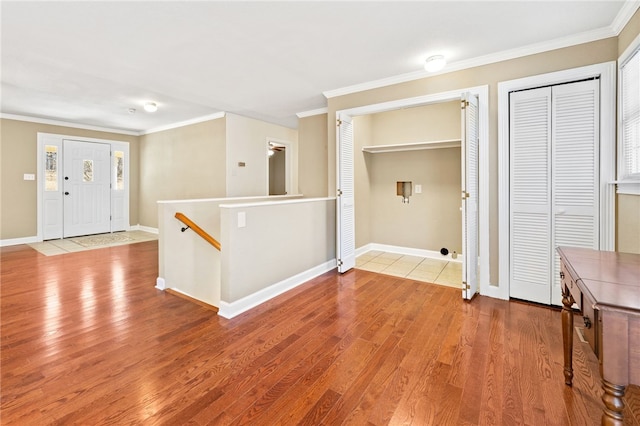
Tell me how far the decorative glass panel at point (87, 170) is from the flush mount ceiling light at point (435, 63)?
24.7 feet

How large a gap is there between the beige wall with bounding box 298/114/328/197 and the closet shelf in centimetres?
78

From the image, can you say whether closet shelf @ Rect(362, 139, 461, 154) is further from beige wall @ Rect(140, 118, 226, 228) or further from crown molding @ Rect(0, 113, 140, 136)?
crown molding @ Rect(0, 113, 140, 136)

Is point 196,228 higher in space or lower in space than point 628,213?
lower

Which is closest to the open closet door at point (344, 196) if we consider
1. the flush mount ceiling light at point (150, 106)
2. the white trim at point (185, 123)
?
the white trim at point (185, 123)

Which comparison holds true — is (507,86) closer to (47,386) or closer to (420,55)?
(420,55)

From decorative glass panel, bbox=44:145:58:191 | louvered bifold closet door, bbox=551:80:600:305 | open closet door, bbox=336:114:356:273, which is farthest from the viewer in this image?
decorative glass panel, bbox=44:145:58:191

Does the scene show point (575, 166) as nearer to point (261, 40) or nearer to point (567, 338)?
point (567, 338)

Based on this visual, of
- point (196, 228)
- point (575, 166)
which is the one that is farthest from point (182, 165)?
point (575, 166)

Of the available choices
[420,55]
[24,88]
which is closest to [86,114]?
[24,88]

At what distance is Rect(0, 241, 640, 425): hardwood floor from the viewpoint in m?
1.59

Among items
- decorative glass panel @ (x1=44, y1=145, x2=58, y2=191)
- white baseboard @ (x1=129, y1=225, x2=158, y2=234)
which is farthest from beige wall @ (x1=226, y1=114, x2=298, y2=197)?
decorative glass panel @ (x1=44, y1=145, x2=58, y2=191)

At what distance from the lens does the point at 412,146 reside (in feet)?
16.0

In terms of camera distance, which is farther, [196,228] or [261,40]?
[196,228]

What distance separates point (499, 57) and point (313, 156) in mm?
3045
